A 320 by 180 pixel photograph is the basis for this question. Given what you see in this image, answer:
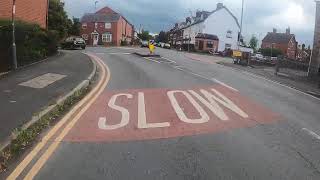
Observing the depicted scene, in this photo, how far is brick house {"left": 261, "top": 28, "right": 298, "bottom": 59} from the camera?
128 metres

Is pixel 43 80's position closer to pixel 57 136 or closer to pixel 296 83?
pixel 57 136

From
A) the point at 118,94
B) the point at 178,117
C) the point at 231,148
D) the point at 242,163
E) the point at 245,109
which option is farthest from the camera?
the point at 118,94

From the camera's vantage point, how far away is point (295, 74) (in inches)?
1277

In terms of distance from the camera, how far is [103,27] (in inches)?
4348

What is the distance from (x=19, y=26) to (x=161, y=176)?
16372 mm

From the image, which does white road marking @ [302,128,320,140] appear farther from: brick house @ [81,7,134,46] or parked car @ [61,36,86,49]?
brick house @ [81,7,134,46]

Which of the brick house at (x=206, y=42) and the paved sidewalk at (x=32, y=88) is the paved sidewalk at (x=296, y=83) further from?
the brick house at (x=206, y=42)

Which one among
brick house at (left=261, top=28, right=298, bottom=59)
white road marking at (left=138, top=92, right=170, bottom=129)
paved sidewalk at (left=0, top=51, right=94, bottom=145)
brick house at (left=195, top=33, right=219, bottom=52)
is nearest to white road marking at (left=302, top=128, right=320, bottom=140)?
white road marking at (left=138, top=92, right=170, bottom=129)

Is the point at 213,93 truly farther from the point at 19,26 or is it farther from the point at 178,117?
the point at 19,26

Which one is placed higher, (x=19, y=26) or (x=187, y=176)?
(x=19, y=26)

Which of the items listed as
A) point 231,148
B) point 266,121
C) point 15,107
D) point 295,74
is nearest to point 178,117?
point 266,121

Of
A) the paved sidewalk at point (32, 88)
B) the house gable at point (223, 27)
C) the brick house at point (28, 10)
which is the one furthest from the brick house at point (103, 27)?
the paved sidewalk at point (32, 88)

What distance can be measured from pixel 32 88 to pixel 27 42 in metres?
8.41

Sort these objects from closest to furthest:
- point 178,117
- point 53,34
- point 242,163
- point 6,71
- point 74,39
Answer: point 242,163
point 178,117
point 6,71
point 53,34
point 74,39
